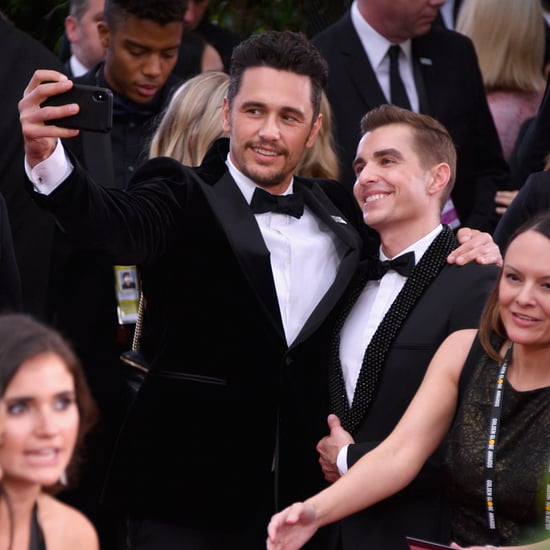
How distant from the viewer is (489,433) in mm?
3232

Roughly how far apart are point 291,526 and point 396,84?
294cm

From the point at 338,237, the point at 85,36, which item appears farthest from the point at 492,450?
the point at 85,36

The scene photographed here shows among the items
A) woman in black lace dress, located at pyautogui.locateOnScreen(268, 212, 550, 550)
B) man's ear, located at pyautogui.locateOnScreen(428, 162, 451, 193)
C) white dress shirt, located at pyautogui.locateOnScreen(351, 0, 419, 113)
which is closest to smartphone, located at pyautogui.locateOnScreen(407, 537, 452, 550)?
woman in black lace dress, located at pyautogui.locateOnScreen(268, 212, 550, 550)

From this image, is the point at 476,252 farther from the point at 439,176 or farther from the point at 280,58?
the point at 280,58

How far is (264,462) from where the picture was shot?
396 cm

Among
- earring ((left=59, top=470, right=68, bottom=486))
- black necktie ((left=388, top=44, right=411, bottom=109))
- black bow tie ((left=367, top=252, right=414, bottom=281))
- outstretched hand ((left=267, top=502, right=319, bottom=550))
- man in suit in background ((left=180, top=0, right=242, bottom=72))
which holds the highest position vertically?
man in suit in background ((left=180, top=0, right=242, bottom=72))

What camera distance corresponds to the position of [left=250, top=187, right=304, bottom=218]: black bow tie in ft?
13.1

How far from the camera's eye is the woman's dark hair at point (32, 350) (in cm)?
197

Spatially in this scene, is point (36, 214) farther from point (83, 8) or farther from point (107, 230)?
point (83, 8)

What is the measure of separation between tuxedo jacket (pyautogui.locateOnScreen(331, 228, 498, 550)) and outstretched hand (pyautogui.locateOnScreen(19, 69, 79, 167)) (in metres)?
1.09

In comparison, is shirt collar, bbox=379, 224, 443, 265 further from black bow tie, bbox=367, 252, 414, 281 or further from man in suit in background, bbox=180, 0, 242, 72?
man in suit in background, bbox=180, 0, 242, 72

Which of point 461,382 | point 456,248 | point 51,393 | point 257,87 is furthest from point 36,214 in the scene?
point 51,393

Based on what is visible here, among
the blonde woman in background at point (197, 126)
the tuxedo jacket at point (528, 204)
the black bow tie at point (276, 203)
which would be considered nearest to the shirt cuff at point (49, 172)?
the black bow tie at point (276, 203)

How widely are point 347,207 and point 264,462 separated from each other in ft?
3.05
